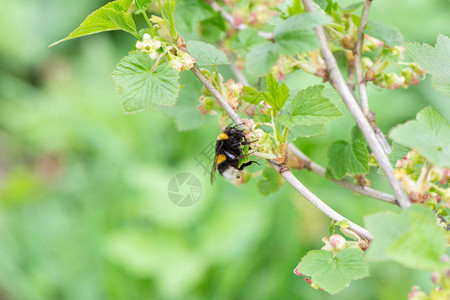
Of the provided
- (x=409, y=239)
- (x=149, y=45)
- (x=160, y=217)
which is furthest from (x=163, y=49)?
(x=160, y=217)

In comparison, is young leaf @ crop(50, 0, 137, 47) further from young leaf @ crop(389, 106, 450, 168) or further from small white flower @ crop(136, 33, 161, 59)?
young leaf @ crop(389, 106, 450, 168)

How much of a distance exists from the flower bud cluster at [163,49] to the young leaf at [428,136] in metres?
0.17

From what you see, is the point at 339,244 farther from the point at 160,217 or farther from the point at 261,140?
the point at 160,217

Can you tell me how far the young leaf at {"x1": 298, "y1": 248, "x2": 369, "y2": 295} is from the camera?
0.35 m

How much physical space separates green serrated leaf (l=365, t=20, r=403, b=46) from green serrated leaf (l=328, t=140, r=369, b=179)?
11 centimetres

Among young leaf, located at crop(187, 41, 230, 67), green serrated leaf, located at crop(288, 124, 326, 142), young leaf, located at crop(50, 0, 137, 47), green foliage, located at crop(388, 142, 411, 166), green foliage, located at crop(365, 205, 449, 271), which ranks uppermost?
young leaf, located at crop(50, 0, 137, 47)

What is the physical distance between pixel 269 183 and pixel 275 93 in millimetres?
147

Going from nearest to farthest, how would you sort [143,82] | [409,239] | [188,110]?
1. [409,239]
2. [143,82]
3. [188,110]

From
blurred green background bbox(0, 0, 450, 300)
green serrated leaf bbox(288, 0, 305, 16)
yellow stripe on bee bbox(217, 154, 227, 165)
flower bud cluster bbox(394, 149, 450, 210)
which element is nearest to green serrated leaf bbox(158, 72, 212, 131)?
yellow stripe on bee bbox(217, 154, 227, 165)

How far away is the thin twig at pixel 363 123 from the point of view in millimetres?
343

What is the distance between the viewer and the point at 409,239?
274 millimetres

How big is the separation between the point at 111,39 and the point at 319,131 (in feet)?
9.35

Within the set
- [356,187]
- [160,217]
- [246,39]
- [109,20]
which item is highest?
[109,20]

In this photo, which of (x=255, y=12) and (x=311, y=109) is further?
(x=255, y=12)
